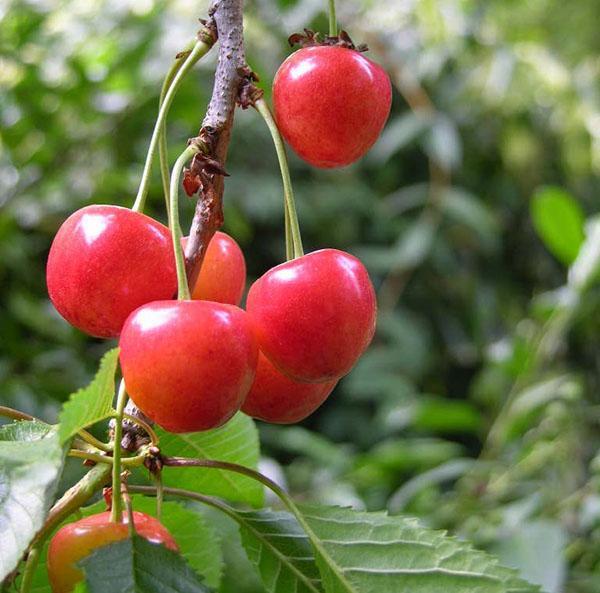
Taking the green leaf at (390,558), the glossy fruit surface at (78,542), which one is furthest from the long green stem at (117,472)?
the green leaf at (390,558)

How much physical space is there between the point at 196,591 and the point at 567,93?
177 cm

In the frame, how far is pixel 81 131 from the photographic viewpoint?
1.29 meters

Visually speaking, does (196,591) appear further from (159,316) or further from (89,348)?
(89,348)

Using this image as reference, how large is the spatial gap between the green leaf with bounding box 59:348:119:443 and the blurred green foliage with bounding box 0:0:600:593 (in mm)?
495

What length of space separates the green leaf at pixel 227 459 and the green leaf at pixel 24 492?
0.18 meters

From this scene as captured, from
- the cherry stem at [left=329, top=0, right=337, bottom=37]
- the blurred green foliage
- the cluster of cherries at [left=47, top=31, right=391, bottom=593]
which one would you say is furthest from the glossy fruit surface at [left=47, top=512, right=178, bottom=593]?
the blurred green foliage

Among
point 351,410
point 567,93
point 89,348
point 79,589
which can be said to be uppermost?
point 567,93

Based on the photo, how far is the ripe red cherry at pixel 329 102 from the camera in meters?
0.42

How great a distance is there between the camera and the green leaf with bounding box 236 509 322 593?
447 mm

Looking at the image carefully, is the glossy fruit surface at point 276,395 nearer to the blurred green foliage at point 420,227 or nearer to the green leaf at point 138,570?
the green leaf at point 138,570

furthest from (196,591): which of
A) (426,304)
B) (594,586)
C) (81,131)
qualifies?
(426,304)

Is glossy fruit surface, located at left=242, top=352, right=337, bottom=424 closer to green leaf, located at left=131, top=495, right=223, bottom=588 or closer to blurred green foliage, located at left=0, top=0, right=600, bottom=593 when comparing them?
green leaf, located at left=131, top=495, right=223, bottom=588

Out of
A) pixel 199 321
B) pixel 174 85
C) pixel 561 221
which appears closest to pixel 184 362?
pixel 199 321

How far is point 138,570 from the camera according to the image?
1.19 feet
